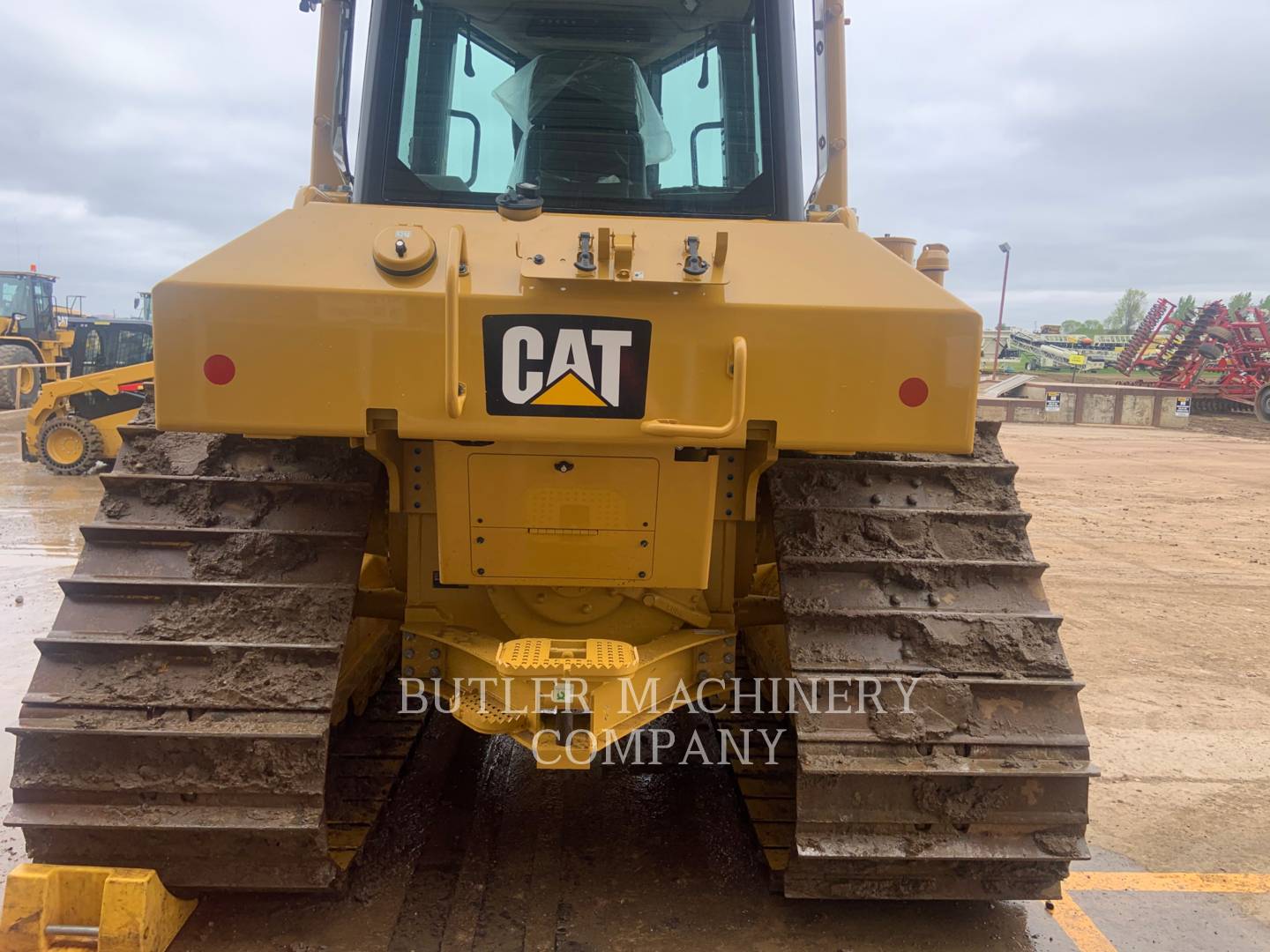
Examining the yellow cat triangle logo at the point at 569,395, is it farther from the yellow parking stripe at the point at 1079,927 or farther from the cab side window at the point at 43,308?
the cab side window at the point at 43,308

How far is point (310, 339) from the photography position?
2.21 meters

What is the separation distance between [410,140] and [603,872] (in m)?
2.51

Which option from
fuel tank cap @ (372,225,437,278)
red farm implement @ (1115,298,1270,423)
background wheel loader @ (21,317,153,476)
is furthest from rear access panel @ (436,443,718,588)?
red farm implement @ (1115,298,1270,423)

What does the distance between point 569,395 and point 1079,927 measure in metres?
2.30

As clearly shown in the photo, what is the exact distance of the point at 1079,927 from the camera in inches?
114

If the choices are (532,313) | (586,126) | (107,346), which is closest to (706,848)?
(532,313)

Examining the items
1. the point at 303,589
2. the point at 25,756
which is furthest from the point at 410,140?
the point at 25,756

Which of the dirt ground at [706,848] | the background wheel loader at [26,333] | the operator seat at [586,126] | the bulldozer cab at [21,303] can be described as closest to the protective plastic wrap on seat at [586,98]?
the operator seat at [586,126]

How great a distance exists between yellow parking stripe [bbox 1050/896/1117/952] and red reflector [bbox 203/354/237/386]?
9.46 ft

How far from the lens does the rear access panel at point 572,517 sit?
104 inches

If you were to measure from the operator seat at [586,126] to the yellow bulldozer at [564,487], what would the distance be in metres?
0.01

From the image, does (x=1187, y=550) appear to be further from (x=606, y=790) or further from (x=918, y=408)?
(x=918, y=408)

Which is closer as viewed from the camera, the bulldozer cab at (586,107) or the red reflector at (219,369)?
the red reflector at (219,369)

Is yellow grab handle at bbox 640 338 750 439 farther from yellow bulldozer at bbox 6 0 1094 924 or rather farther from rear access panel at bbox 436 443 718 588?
rear access panel at bbox 436 443 718 588
